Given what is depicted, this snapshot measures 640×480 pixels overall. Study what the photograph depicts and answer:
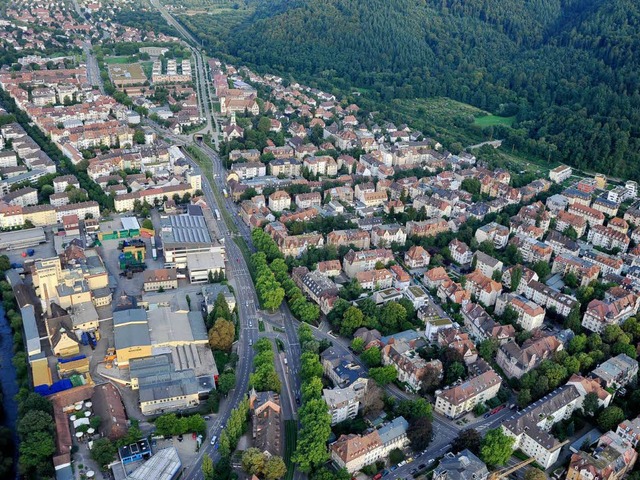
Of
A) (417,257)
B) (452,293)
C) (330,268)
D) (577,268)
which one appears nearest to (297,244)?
(330,268)

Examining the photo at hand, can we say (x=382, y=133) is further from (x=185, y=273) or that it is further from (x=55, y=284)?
(x=55, y=284)

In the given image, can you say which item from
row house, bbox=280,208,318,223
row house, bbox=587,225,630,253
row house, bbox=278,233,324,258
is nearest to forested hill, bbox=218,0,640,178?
row house, bbox=587,225,630,253

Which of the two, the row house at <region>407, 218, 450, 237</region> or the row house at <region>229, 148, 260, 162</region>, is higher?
the row house at <region>229, 148, 260, 162</region>

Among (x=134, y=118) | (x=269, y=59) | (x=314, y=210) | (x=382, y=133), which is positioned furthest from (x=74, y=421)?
(x=269, y=59)

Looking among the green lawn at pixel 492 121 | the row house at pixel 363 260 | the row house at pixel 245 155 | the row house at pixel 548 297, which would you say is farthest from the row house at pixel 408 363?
the green lawn at pixel 492 121

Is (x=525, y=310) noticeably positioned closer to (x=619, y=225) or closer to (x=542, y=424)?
(x=542, y=424)

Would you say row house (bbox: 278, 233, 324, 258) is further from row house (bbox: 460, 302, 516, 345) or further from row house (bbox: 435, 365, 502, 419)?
row house (bbox: 435, 365, 502, 419)

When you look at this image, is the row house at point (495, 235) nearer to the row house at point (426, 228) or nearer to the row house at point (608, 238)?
the row house at point (426, 228)
